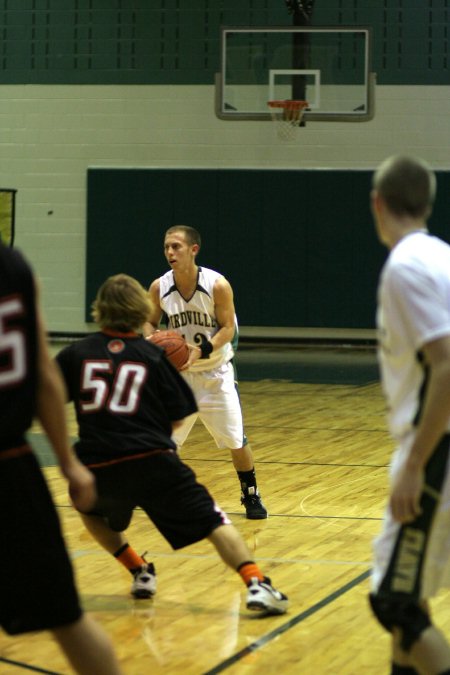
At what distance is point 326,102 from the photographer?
14391mm

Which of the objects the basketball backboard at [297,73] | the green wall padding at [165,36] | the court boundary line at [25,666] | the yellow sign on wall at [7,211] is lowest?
the court boundary line at [25,666]

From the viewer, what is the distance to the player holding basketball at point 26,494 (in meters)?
2.74

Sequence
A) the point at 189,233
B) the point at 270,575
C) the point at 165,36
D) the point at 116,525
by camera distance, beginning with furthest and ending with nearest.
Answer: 1. the point at 165,36
2. the point at 189,233
3. the point at 270,575
4. the point at 116,525

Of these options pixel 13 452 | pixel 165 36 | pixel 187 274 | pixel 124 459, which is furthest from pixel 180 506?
pixel 165 36

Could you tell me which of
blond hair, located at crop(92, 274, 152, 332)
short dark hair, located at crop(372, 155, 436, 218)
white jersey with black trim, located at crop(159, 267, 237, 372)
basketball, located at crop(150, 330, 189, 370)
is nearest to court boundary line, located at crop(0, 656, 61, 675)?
blond hair, located at crop(92, 274, 152, 332)

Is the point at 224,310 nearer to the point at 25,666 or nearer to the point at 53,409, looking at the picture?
the point at 25,666

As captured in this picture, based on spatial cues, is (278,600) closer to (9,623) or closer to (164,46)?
(9,623)

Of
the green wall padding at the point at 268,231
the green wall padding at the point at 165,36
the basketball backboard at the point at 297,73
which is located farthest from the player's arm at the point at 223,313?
the green wall padding at the point at 165,36

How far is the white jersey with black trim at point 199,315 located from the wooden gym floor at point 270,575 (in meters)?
0.96

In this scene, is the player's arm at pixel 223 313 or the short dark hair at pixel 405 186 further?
the player's arm at pixel 223 313

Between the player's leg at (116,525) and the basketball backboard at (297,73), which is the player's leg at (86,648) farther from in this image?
the basketball backboard at (297,73)

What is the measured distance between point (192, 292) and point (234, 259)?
1098cm

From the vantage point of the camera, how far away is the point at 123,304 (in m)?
4.53

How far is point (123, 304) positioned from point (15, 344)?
70.6 inches
